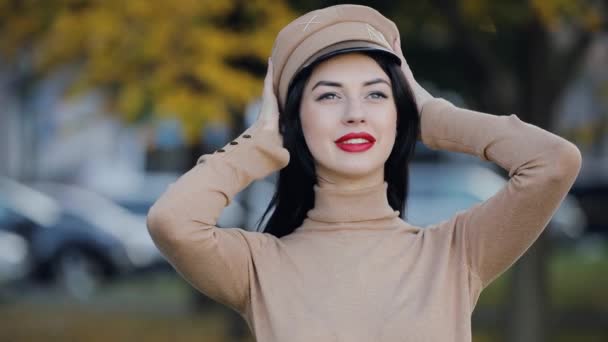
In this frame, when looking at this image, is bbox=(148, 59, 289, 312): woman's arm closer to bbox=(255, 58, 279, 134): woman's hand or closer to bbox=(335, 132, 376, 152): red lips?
bbox=(255, 58, 279, 134): woman's hand

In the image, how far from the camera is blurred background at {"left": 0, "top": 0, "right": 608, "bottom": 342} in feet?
19.1

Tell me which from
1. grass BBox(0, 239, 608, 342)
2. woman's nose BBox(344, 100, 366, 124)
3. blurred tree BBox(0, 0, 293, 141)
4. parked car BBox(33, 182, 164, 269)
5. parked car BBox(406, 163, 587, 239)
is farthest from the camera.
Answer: parked car BBox(406, 163, 587, 239)

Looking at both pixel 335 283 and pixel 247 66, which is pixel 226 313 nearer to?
pixel 247 66

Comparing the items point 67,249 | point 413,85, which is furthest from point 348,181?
point 67,249

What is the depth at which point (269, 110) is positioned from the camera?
278cm

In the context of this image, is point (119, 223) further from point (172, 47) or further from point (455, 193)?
point (172, 47)

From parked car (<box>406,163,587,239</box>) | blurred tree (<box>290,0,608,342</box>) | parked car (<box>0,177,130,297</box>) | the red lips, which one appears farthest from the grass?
the red lips

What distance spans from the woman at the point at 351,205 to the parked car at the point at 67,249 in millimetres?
10863

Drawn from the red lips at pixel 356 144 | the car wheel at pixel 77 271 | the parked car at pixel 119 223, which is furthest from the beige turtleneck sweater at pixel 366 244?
the parked car at pixel 119 223

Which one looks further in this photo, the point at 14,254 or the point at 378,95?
the point at 14,254

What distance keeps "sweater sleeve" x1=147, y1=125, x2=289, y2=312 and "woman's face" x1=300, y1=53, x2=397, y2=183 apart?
100 millimetres

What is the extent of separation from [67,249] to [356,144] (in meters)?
11.6

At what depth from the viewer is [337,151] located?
8.89 feet

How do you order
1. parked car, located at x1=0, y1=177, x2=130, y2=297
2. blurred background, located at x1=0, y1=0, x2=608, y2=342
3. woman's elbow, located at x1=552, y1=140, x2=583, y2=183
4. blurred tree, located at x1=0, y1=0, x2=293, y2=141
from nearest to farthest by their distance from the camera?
woman's elbow, located at x1=552, y1=140, x2=583, y2=183
blurred tree, located at x1=0, y1=0, x2=293, y2=141
blurred background, located at x1=0, y1=0, x2=608, y2=342
parked car, located at x1=0, y1=177, x2=130, y2=297
